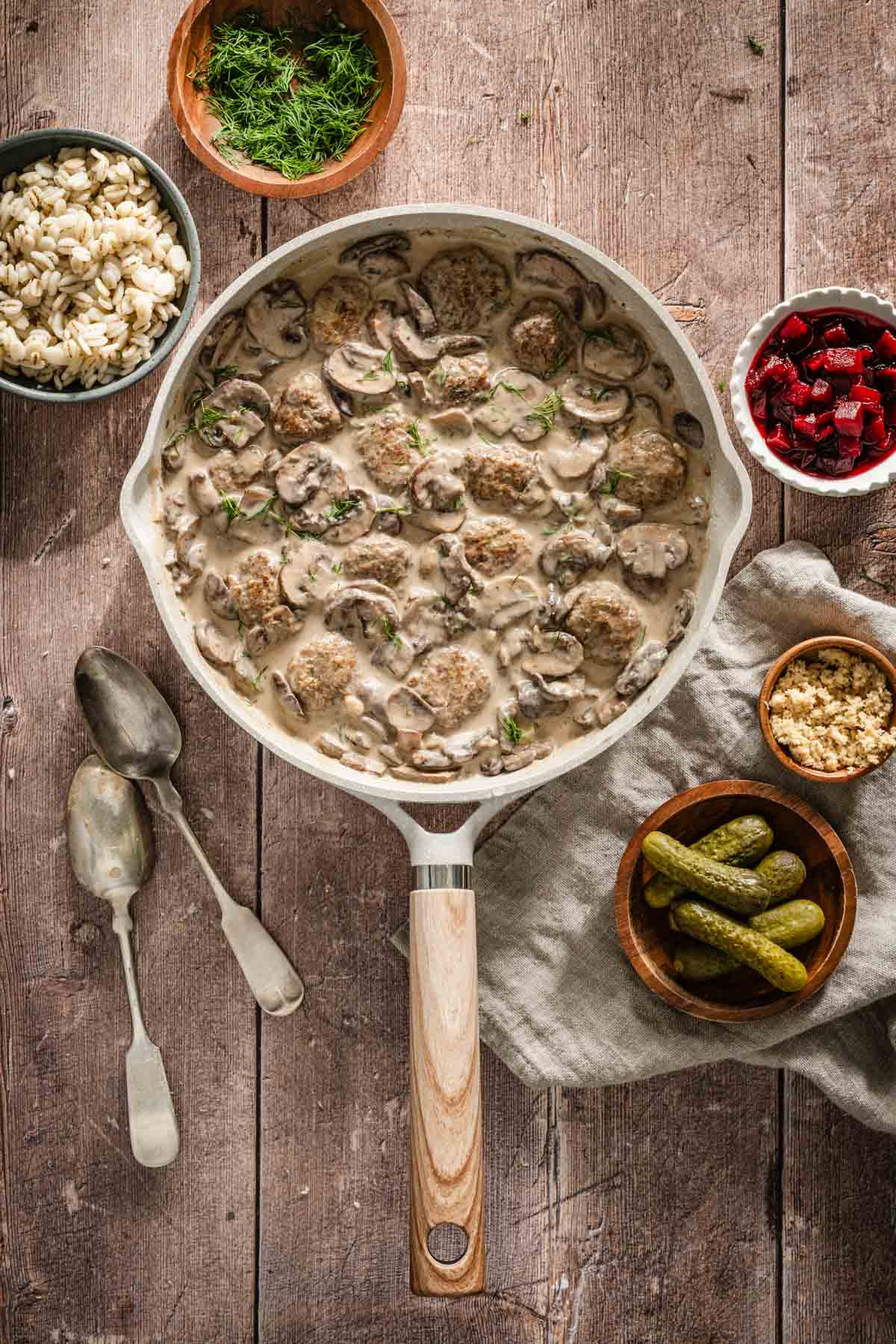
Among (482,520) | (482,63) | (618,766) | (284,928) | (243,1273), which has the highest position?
(482,63)

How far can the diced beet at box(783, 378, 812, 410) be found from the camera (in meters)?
2.71

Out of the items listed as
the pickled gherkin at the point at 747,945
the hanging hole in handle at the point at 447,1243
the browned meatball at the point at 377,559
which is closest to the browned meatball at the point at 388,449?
the browned meatball at the point at 377,559

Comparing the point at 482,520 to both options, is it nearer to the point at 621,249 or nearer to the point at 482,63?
the point at 621,249

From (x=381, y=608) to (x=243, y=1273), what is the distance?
5.67ft

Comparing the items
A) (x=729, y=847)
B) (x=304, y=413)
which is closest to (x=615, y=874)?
(x=729, y=847)

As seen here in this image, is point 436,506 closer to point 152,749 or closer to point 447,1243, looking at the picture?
point 152,749

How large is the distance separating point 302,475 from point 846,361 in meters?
1.27

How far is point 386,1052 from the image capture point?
298 cm

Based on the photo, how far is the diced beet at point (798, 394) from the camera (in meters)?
2.71

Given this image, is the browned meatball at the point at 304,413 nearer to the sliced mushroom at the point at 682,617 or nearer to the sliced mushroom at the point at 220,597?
the sliced mushroom at the point at 220,597

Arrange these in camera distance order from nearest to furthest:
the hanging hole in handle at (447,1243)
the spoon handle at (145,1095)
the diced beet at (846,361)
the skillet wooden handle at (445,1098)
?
the skillet wooden handle at (445,1098)
the diced beet at (846,361)
the hanging hole in handle at (447,1243)
the spoon handle at (145,1095)

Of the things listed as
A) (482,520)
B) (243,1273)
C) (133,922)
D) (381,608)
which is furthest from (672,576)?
(243,1273)

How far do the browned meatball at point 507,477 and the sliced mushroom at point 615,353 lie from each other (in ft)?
0.83

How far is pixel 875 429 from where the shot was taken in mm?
2703
